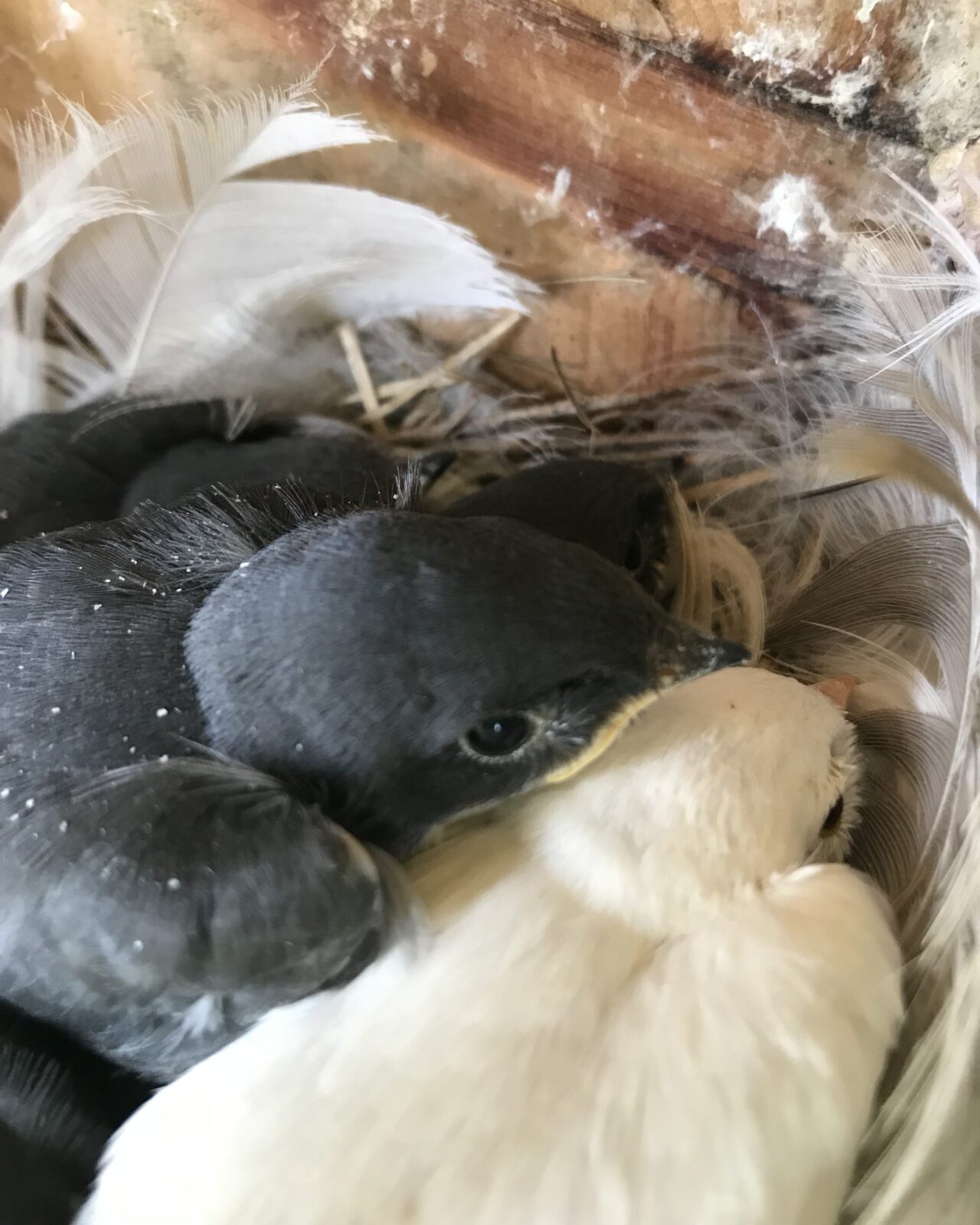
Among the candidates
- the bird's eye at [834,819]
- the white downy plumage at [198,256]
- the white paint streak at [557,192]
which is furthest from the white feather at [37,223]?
the bird's eye at [834,819]

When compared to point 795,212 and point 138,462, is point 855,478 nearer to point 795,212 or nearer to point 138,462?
point 795,212

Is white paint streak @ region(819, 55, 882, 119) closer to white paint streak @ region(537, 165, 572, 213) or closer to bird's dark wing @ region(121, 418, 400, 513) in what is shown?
white paint streak @ region(537, 165, 572, 213)

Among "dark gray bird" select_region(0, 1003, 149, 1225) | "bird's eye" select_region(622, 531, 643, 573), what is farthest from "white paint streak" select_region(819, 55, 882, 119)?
"dark gray bird" select_region(0, 1003, 149, 1225)

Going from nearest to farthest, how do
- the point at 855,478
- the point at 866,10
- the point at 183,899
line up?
the point at 183,899 < the point at 866,10 < the point at 855,478

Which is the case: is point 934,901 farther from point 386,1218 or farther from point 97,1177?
point 97,1177

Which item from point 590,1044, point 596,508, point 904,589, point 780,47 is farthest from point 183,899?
point 780,47

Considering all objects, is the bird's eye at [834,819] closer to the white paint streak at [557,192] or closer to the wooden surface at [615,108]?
the wooden surface at [615,108]
